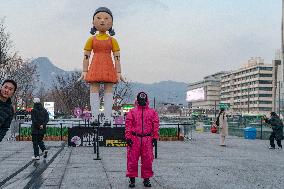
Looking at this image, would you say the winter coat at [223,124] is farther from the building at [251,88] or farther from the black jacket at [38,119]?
the building at [251,88]

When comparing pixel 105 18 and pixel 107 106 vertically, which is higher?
pixel 105 18

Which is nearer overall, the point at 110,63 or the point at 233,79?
the point at 110,63

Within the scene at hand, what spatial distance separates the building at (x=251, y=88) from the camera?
15175cm

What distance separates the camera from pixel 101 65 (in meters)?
22.0

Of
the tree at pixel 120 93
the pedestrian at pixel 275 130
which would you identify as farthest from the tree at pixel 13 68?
the pedestrian at pixel 275 130

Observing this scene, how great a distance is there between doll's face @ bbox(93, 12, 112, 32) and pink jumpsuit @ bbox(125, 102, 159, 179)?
13057 mm

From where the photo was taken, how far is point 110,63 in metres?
22.3

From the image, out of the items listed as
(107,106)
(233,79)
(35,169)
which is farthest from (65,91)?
(233,79)

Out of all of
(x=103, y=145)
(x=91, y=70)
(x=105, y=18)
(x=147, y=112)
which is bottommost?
(x=103, y=145)

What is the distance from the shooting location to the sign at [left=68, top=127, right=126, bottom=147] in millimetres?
20406

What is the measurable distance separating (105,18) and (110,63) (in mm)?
2122

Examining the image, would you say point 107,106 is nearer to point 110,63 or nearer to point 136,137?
point 110,63

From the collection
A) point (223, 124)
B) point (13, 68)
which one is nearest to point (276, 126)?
point (223, 124)

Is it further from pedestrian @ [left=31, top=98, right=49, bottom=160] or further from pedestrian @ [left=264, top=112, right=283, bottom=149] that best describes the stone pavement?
pedestrian @ [left=264, top=112, right=283, bottom=149]
